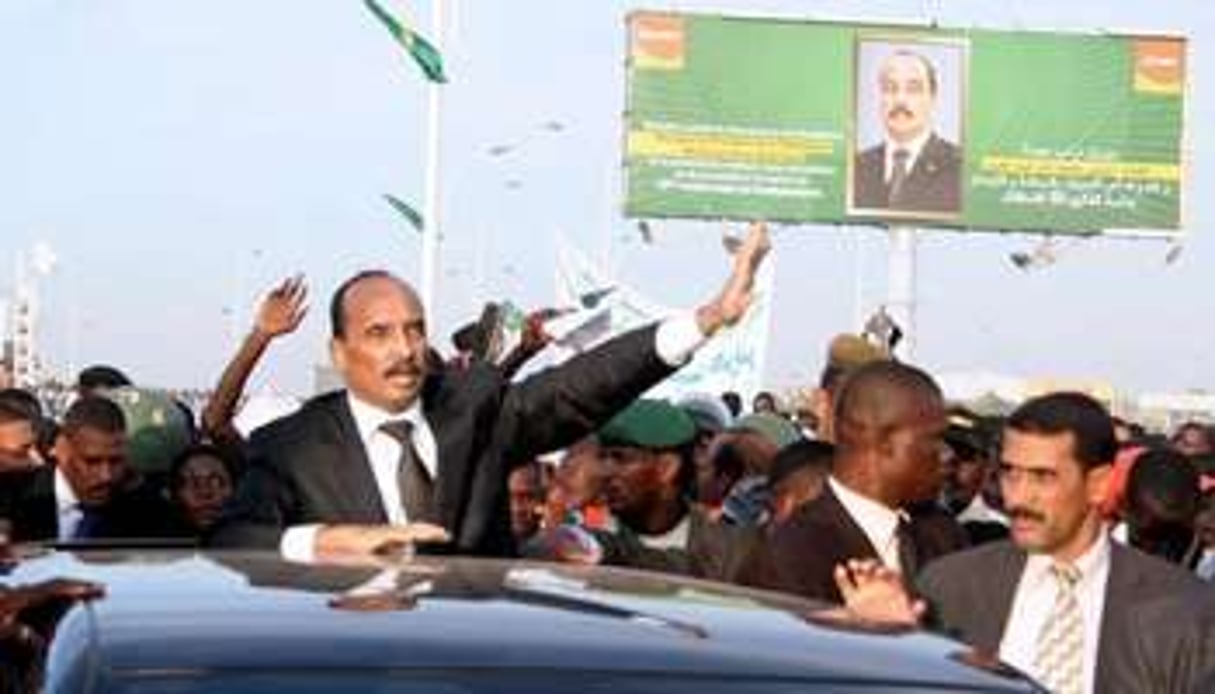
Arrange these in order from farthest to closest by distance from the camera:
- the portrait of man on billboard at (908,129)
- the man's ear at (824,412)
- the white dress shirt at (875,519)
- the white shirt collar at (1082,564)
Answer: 1. the portrait of man on billboard at (908,129)
2. the man's ear at (824,412)
3. the white dress shirt at (875,519)
4. the white shirt collar at (1082,564)

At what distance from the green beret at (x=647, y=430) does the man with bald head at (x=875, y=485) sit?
4.28 ft

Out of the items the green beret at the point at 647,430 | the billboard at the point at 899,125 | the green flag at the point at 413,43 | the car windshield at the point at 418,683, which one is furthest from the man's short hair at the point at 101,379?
the billboard at the point at 899,125

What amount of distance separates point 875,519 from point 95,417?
3443mm

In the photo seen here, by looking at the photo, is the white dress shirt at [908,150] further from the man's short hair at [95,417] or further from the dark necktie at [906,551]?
the dark necktie at [906,551]

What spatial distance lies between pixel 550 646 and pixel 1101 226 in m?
37.9

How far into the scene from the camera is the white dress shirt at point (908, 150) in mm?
37969

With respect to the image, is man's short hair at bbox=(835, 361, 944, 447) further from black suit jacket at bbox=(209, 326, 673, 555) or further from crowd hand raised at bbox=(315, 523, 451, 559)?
crowd hand raised at bbox=(315, 523, 451, 559)

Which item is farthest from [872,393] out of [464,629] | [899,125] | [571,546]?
[899,125]

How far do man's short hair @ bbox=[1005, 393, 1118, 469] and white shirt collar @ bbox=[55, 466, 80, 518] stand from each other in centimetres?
380

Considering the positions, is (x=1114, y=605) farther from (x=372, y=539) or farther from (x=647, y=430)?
(x=647, y=430)

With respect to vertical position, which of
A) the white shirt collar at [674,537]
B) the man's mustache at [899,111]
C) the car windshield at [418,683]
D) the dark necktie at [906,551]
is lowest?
the white shirt collar at [674,537]

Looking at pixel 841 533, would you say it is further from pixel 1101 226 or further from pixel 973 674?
pixel 1101 226

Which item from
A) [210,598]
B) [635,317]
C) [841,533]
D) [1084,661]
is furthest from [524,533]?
[635,317]

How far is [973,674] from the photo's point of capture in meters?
2.83
